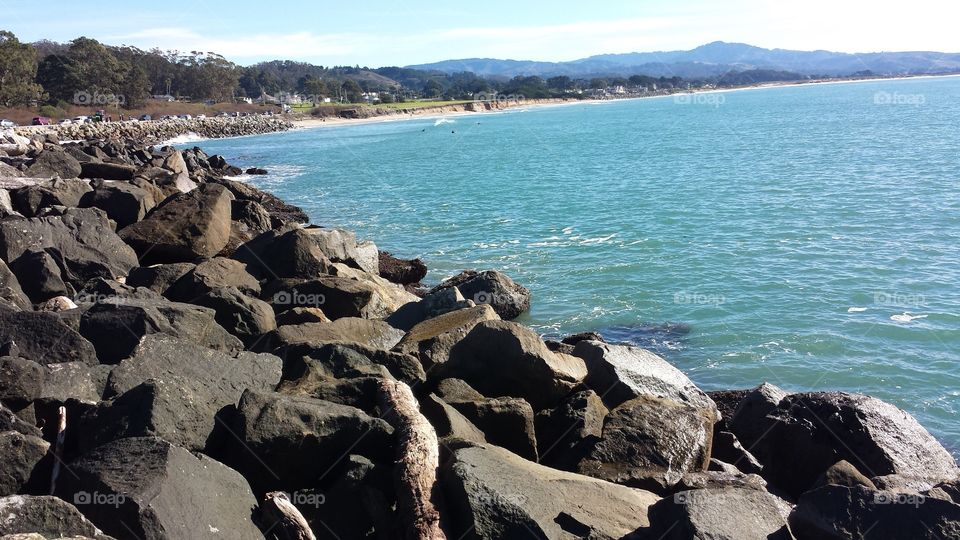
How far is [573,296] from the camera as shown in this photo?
17.1m

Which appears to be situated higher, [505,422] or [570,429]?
[505,422]

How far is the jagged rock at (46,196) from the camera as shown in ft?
52.9

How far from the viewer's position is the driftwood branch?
5.55m

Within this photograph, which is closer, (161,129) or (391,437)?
(391,437)

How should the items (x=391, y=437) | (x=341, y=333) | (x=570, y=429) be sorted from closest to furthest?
1. (x=391, y=437)
2. (x=570, y=429)
3. (x=341, y=333)

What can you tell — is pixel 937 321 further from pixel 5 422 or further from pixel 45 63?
pixel 45 63

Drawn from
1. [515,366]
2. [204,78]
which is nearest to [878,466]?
[515,366]

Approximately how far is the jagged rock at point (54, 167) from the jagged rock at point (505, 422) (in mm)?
18612

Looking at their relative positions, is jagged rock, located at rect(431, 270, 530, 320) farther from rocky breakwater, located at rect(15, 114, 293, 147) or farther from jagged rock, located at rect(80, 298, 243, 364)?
rocky breakwater, located at rect(15, 114, 293, 147)

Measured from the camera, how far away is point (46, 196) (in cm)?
1661

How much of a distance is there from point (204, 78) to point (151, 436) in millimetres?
135572

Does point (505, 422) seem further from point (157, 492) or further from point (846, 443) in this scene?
point (846, 443)

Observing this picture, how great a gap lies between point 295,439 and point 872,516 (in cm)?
422

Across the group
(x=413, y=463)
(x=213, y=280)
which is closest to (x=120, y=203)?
(x=213, y=280)
